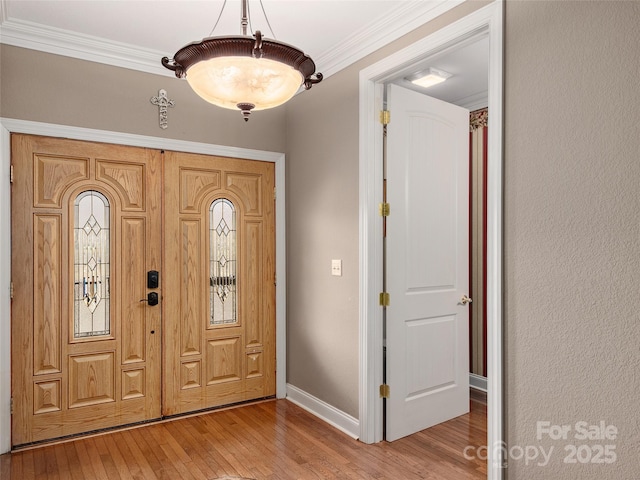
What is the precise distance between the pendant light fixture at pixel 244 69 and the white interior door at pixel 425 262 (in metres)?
1.24

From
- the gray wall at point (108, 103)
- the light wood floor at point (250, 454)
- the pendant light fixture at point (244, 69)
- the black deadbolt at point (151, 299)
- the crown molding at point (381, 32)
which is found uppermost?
the crown molding at point (381, 32)

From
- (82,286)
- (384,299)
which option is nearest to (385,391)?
(384,299)

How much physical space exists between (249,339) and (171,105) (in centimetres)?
192

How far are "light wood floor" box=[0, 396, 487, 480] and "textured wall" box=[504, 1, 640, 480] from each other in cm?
84

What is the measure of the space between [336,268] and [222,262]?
0.95 meters

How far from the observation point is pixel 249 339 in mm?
3725

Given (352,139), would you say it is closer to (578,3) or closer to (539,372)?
(578,3)

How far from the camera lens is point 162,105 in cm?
336

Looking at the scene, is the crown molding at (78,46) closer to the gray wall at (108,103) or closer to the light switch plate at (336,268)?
the gray wall at (108,103)

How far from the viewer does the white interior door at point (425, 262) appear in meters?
3.01

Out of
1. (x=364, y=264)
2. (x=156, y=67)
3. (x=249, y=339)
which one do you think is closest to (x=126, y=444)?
(x=249, y=339)

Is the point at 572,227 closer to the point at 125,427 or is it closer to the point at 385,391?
the point at 385,391

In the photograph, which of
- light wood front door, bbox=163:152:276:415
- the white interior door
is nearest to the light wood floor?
the white interior door

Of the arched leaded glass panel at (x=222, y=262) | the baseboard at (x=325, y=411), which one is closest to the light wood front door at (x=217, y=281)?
the arched leaded glass panel at (x=222, y=262)
